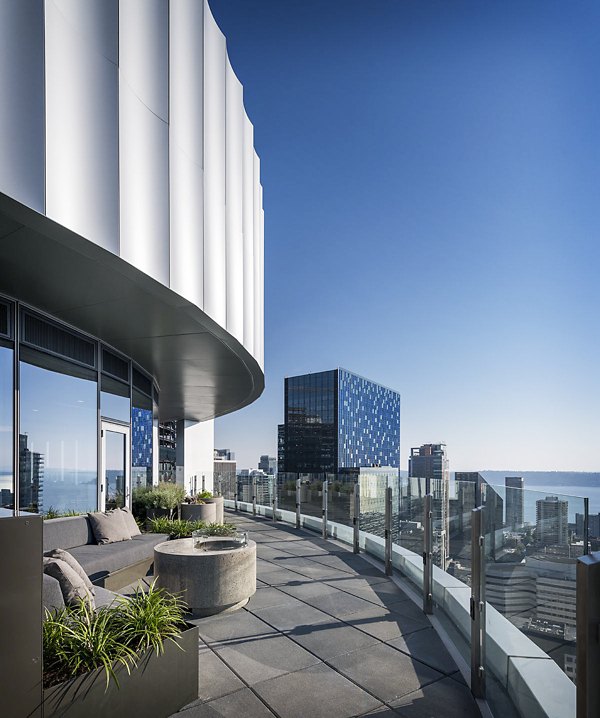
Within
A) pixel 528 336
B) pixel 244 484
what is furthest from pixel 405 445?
pixel 244 484

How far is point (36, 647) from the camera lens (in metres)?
3.13

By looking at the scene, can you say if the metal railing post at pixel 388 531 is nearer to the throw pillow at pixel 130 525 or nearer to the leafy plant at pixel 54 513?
the throw pillow at pixel 130 525

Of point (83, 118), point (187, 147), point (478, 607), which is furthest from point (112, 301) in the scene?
point (478, 607)

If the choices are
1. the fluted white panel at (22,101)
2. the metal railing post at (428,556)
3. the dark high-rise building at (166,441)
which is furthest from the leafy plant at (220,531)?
the dark high-rise building at (166,441)

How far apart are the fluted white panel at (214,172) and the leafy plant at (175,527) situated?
3.54 metres

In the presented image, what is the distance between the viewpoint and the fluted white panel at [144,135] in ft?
18.9

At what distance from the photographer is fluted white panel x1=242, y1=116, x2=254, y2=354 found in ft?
35.4

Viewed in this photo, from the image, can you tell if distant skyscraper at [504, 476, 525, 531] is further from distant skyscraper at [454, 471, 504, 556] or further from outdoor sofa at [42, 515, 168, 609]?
outdoor sofa at [42, 515, 168, 609]

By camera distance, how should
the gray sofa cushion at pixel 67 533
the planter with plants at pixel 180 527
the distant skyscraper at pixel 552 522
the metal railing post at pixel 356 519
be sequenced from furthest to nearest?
the metal railing post at pixel 356 519 → the planter with plants at pixel 180 527 → the gray sofa cushion at pixel 67 533 → the distant skyscraper at pixel 552 522

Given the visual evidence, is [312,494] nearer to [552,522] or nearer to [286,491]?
[286,491]

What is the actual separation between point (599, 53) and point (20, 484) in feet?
40.5

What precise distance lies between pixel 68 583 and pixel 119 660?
995 millimetres

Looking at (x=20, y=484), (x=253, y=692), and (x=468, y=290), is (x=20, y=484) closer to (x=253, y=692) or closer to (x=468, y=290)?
(x=253, y=692)

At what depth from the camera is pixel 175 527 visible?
31.5ft
